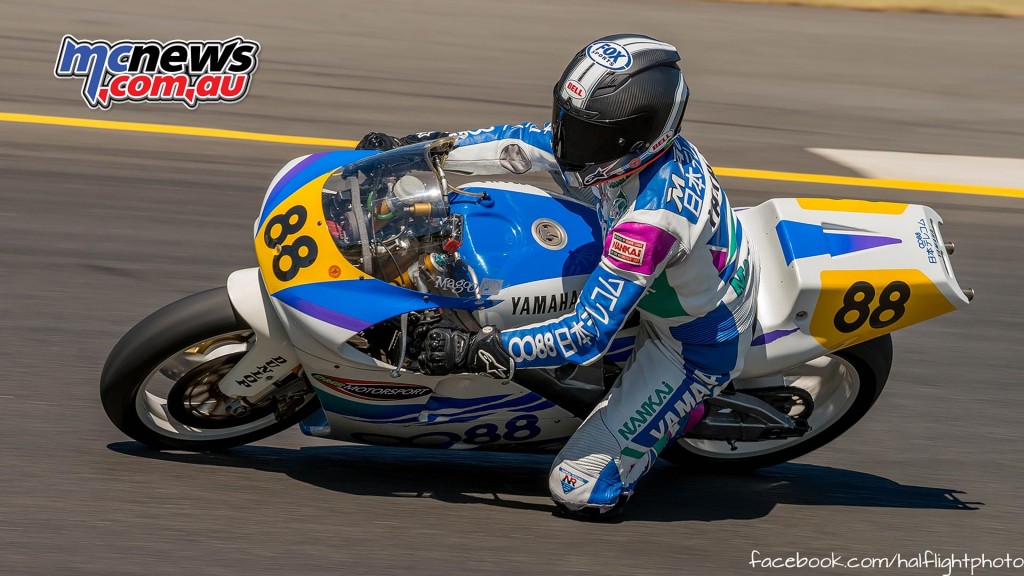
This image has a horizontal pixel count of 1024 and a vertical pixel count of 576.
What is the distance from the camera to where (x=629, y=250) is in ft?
12.4

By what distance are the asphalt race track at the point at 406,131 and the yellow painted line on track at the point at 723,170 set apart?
0.38ft

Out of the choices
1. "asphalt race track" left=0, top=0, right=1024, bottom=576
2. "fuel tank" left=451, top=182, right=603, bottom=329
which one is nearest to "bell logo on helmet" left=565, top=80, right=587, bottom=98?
"fuel tank" left=451, top=182, right=603, bottom=329

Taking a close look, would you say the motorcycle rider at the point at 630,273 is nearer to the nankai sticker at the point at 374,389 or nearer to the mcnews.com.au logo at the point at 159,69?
the nankai sticker at the point at 374,389

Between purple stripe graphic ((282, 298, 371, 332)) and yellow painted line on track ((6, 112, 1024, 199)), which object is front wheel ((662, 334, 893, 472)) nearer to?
purple stripe graphic ((282, 298, 371, 332))

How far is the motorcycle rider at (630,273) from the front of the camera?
376 cm

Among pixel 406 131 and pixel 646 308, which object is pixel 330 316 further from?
pixel 406 131

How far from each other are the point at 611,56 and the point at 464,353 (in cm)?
106

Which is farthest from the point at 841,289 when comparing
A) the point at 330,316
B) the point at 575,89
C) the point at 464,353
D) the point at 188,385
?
the point at 188,385

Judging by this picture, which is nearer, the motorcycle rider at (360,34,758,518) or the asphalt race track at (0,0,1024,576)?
the motorcycle rider at (360,34,758,518)

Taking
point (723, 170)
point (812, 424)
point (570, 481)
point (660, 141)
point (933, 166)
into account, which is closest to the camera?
point (660, 141)

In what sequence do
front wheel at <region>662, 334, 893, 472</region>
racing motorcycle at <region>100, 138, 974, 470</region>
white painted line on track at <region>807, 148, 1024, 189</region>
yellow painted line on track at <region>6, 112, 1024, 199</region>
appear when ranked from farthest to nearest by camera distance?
white painted line on track at <region>807, 148, 1024, 189</region> → yellow painted line on track at <region>6, 112, 1024, 199</region> → front wheel at <region>662, 334, 893, 472</region> → racing motorcycle at <region>100, 138, 974, 470</region>

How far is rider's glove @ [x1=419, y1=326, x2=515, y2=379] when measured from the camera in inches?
147

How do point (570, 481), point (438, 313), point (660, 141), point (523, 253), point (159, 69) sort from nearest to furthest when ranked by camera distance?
point (660, 141) → point (438, 313) → point (523, 253) → point (570, 481) → point (159, 69)

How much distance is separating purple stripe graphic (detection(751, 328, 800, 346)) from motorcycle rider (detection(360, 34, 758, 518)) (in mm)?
78
